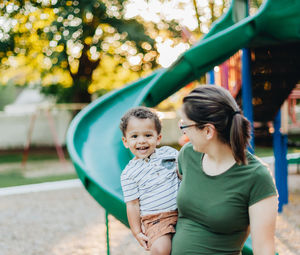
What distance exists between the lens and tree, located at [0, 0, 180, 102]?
40.7 feet

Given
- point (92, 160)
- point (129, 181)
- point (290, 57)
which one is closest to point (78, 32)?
point (290, 57)

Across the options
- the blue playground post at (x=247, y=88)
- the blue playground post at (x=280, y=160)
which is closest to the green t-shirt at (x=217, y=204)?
the blue playground post at (x=247, y=88)

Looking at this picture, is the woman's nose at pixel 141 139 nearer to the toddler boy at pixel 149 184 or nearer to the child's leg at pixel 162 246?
the toddler boy at pixel 149 184

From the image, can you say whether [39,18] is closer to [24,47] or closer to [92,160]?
[24,47]

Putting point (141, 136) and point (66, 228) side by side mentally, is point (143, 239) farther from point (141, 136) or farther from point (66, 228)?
point (66, 228)

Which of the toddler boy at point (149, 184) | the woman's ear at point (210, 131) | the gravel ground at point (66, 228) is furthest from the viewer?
the gravel ground at point (66, 228)

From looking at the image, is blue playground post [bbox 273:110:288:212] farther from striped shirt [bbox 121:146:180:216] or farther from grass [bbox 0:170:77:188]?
grass [bbox 0:170:77:188]

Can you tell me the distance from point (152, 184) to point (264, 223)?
586 millimetres

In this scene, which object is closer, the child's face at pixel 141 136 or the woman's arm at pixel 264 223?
the woman's arm at pixel 264 223

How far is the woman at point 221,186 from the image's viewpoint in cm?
127

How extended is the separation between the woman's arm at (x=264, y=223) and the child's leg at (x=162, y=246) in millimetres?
405

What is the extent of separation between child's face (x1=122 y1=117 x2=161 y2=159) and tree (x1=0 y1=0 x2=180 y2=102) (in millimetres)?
11077

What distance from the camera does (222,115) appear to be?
1.35 meters

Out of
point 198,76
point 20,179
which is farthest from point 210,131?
point 20,179
